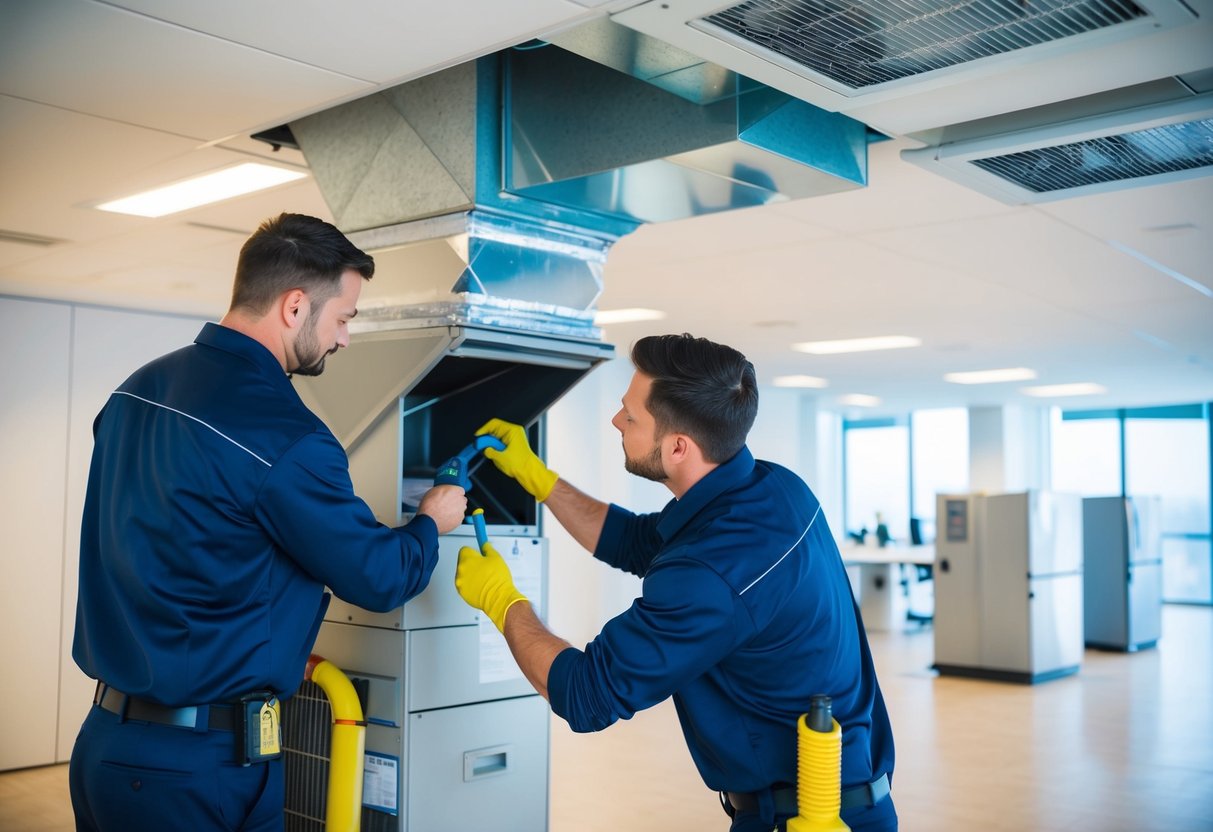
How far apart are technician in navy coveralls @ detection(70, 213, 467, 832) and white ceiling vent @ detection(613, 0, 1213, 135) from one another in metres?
0.87

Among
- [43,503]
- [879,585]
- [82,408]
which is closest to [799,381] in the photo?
[879,585]

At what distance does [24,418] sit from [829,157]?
469 centimetres

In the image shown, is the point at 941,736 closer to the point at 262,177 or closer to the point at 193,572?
the point at 262,177

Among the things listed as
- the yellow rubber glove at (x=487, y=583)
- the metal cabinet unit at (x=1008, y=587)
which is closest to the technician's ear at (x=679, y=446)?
the yellow rubber glove at (x=487, y=583)

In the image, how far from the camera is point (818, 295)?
19.5 feet

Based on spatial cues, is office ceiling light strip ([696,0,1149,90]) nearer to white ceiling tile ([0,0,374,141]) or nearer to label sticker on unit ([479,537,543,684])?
white ceiling tile ([0,0,374,141])

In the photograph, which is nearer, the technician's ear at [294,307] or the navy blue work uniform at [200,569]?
the navy blue work uniform at [200,569]

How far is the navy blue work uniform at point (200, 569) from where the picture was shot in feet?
6.11

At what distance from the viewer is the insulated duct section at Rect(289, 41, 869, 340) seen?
249 cm

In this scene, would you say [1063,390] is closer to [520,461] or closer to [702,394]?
[520,461]

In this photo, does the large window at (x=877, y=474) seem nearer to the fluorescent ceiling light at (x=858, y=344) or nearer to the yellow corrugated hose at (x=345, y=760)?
the fluorescent ceiling light at (x=858, y=344)

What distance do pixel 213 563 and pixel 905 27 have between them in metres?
1.58

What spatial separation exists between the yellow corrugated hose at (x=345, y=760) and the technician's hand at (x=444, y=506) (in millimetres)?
491

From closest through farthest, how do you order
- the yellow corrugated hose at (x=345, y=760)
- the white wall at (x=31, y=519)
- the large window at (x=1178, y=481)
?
the yellow corrugated hose at (x=345, y=760) → the white wall at (x=31, y=519) → the large window at (x=1178, y=481)
